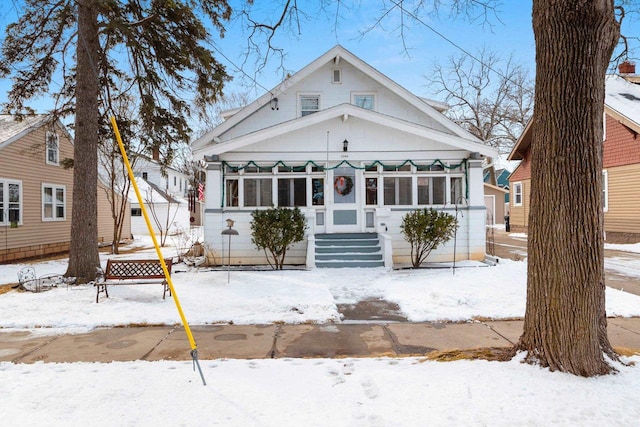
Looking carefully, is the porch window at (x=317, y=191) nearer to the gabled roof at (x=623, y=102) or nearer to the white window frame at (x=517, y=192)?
the gabled roof at (x=623, y=102)

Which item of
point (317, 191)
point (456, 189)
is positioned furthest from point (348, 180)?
point (456, 189)

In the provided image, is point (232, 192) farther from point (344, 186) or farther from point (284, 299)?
point (284, 299)

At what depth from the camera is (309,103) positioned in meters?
14.0

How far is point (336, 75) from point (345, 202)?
16.1 feet

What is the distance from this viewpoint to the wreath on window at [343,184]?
474 inches

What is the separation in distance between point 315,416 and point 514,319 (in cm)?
446

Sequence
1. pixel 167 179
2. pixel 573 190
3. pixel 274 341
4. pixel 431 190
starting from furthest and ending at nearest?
pixel 167 179 < pixel 431 190 < pixel 274 341 < pixel 573 190

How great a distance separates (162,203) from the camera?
29453 millimetres

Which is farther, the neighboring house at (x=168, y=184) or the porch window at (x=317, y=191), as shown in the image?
the neighboring house at (x=168, y=184)

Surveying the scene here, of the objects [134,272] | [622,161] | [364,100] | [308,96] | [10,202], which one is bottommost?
[134,272]

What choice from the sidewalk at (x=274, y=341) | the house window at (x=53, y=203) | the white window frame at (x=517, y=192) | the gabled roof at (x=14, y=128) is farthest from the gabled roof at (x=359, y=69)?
the white window frame at (x=517, y=192)

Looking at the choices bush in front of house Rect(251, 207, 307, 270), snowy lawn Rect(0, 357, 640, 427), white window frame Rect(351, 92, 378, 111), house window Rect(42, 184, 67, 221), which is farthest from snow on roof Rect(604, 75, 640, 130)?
house window Rect(42, 184, 67, 221)

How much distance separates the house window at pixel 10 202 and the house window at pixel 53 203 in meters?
1.37

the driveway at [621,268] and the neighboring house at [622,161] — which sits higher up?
the neighboring house at [622,161]
